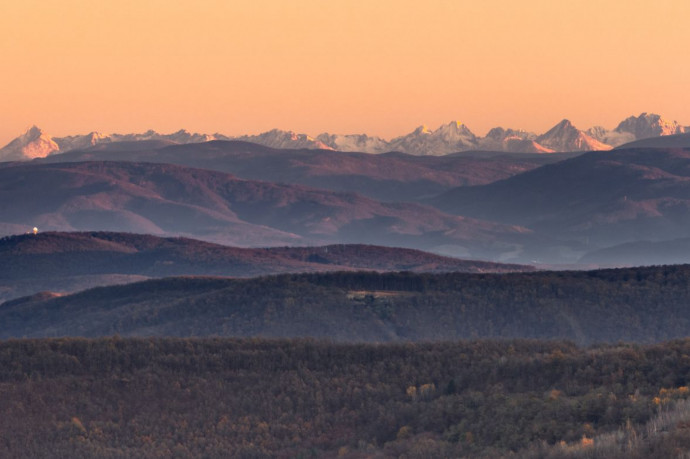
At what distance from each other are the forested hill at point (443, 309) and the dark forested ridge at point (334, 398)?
63560 millimetres

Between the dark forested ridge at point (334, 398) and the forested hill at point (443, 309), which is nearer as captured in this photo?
the dark forested ridge at point (334, 398)

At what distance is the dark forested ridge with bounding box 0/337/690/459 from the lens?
2140 inches

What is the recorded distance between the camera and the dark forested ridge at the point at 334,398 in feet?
178

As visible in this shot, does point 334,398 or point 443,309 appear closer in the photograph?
point 334,398

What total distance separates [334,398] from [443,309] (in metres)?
95.4

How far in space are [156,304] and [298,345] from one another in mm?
119406

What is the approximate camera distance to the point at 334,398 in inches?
2645

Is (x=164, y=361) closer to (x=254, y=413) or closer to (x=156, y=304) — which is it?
(x=254, y=413)

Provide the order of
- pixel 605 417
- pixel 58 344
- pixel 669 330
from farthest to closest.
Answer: pixel 669 330
pixel 58 344
pixel 605 417

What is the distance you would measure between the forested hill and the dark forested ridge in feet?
209

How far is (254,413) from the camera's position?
66.5 metres

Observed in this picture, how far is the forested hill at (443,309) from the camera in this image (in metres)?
151

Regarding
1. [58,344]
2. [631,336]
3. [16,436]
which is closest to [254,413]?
[16,436]

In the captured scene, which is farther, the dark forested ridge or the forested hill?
the forested hill
